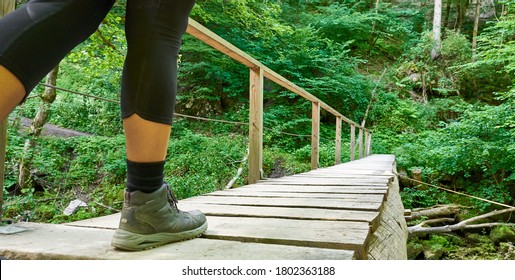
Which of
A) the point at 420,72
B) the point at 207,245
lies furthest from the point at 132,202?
the point at 420,72

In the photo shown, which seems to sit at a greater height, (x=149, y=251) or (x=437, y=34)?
(x=437, y=34)

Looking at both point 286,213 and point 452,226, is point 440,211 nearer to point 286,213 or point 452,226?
point 452,226

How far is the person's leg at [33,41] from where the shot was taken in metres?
0.52

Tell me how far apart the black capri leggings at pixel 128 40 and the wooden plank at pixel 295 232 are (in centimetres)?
34

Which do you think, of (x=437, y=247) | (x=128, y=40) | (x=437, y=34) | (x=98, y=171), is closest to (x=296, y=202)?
(x=128, y=40)

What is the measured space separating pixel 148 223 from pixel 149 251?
5 centimetres

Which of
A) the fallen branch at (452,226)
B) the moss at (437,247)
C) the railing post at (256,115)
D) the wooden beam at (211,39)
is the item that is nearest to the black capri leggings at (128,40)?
the wooden beam at (211,39)

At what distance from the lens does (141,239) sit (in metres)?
0.71

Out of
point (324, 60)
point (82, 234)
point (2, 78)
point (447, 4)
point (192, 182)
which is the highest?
point (447, 4)

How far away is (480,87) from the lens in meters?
11.1

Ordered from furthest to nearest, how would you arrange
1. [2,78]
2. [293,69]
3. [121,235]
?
[293,69] → [121,235] → [2,78]

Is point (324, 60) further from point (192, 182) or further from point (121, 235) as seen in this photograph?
point (121, 235)

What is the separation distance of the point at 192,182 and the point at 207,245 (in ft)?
10.9

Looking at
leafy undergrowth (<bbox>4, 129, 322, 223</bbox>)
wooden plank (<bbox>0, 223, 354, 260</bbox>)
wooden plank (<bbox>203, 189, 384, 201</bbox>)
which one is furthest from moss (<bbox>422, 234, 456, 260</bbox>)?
wooden plank (<bbox>0, 223, 354, 260</bbox>)
